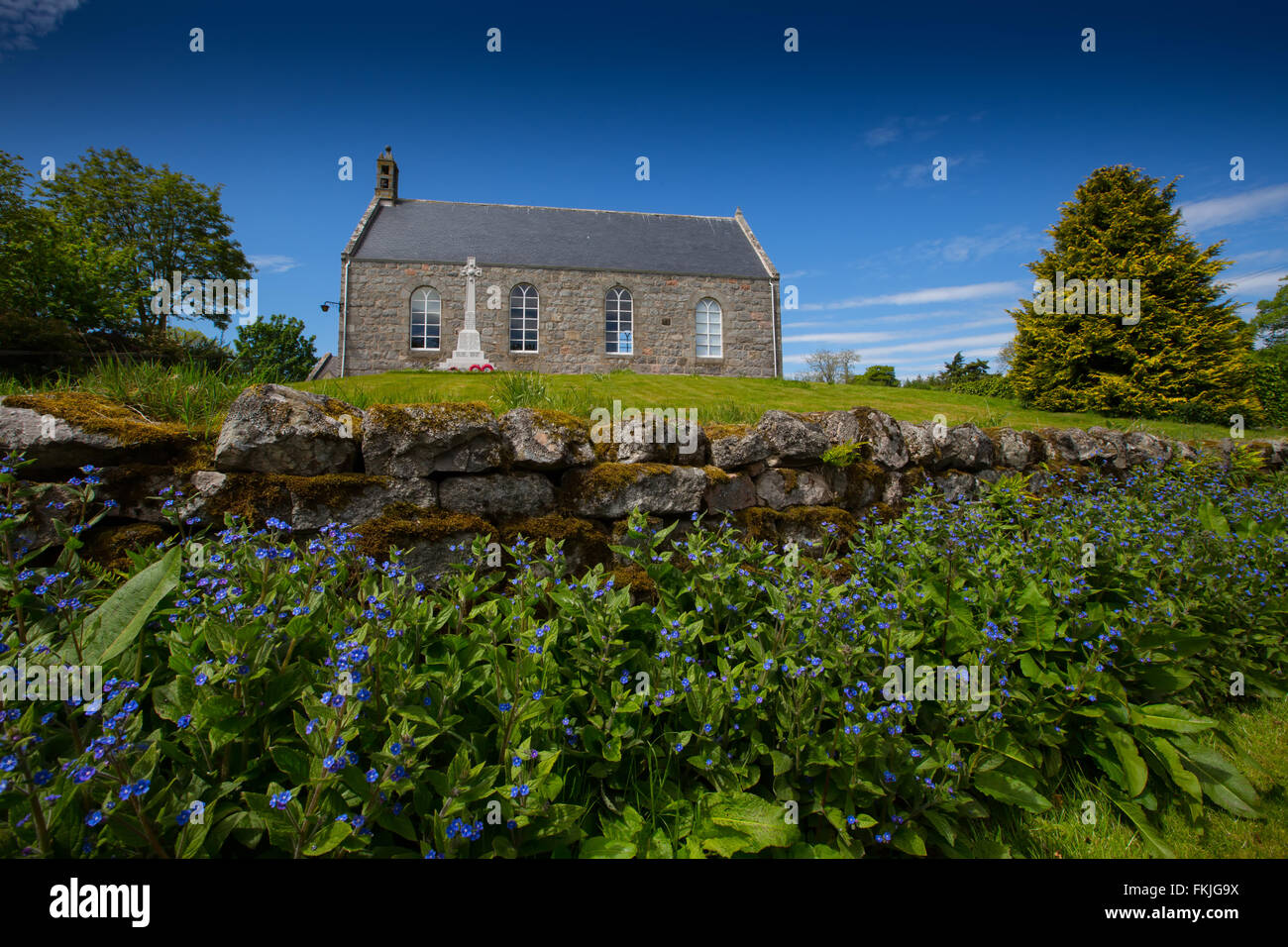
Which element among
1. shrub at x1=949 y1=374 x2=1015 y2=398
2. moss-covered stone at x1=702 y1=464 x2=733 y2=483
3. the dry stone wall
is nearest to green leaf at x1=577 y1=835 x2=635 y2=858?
the dry stone wall

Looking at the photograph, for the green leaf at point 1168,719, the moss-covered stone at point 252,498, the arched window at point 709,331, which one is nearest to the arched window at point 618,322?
the arched window at point 709,331

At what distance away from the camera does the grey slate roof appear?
2228cm

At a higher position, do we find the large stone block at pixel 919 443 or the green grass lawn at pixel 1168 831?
the large stone block at pixel 919 443

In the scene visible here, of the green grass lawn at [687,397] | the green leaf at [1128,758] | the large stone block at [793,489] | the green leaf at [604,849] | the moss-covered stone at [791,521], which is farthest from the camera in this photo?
the green grass lawn at [687,397]

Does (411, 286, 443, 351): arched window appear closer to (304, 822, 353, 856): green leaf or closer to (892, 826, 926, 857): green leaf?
(304, 822, 353, 856): green leaf

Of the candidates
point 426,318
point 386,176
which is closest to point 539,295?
point 426,318

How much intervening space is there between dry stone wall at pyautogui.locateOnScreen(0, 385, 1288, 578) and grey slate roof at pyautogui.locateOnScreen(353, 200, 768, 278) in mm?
20645

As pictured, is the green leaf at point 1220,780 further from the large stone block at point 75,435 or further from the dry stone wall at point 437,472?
the large stone block at point 75,435

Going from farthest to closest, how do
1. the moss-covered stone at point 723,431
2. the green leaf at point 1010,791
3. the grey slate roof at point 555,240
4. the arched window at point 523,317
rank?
the arched window at point 523,317
the grey slate roof at point 555,240
the moss-covered stone at point 723,431
the green leaf at point 1010,791

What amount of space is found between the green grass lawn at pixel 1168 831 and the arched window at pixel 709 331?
862 inches

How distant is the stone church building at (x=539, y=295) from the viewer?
69.4 ft

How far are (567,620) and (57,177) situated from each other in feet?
127

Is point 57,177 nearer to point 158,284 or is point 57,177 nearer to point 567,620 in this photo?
point 158,284
